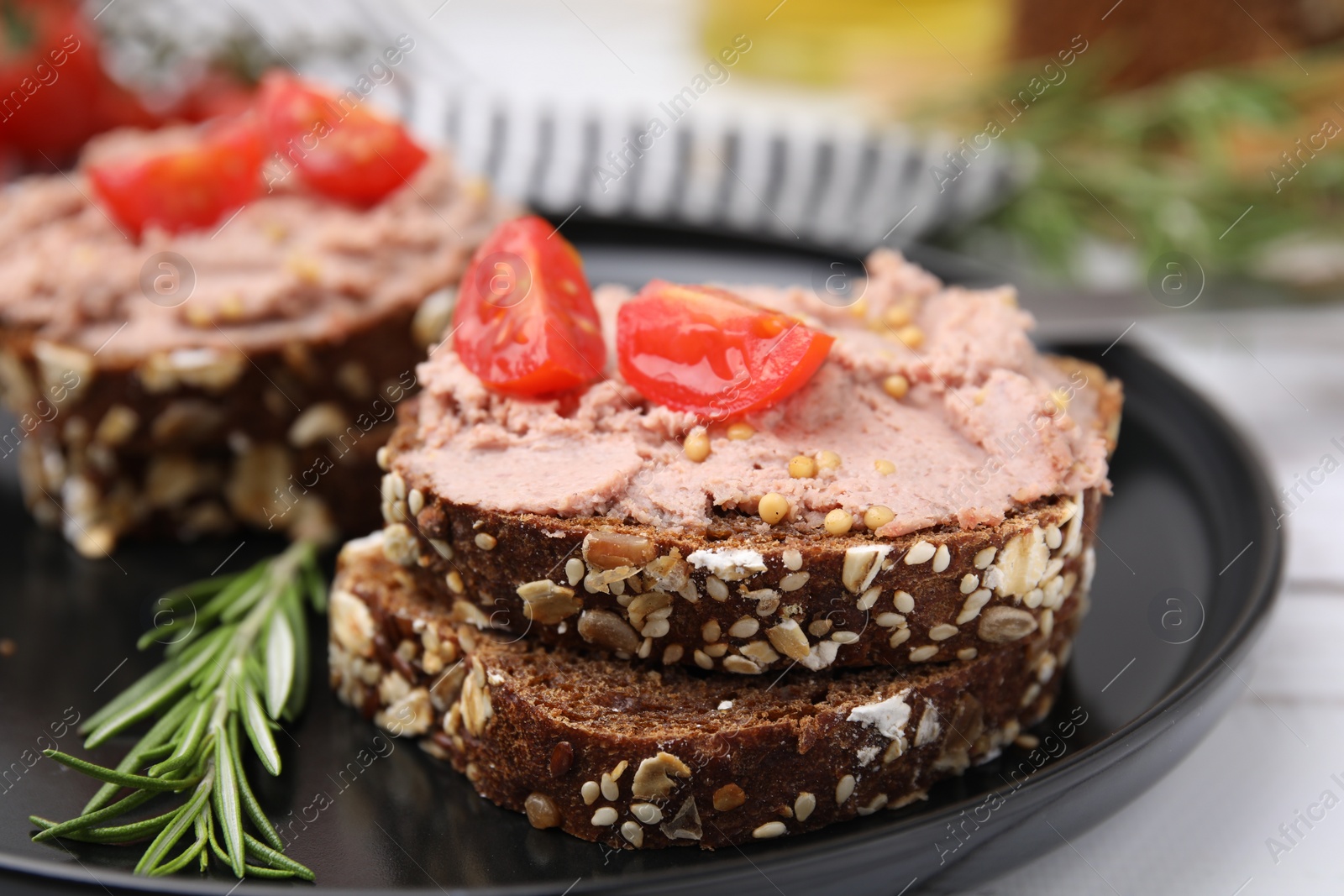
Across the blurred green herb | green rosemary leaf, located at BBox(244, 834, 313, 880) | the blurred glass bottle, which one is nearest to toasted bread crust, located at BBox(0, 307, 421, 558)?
green rosemary leaf, located at BBox(244, 834, 313, 880)

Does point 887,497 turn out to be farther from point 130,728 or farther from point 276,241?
point 276,241

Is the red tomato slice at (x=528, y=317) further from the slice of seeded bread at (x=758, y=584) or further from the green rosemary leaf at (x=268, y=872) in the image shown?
the green rosemary leaf at (x=268, y=872)

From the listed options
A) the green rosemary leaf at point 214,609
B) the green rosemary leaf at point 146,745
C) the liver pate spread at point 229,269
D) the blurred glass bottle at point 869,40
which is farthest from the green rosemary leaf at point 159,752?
the blurred glass bottle at point 869,40

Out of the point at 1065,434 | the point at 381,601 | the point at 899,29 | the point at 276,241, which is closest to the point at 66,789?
the point at 381,601

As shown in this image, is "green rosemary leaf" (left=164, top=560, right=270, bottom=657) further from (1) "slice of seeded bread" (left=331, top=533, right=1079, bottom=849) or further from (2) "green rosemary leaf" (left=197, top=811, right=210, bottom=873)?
(2) "green rosemary leaf" (left=197, top=811, right=210, bottom=873)

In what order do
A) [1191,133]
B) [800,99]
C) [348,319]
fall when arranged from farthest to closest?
1. [800,99]
2. [1191,133]
3. [348,319]

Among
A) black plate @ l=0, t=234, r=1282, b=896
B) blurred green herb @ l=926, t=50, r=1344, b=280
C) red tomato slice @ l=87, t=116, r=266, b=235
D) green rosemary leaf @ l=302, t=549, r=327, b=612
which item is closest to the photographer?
black plate @ l=0, t=234, r=1282, b=896

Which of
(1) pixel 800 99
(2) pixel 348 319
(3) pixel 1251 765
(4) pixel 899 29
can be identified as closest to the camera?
(3) pixel 1251 765

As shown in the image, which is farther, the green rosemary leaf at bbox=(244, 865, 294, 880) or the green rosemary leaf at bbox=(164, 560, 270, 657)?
the green rosemary leaf at bbox=(164, 560, 270, 657)
